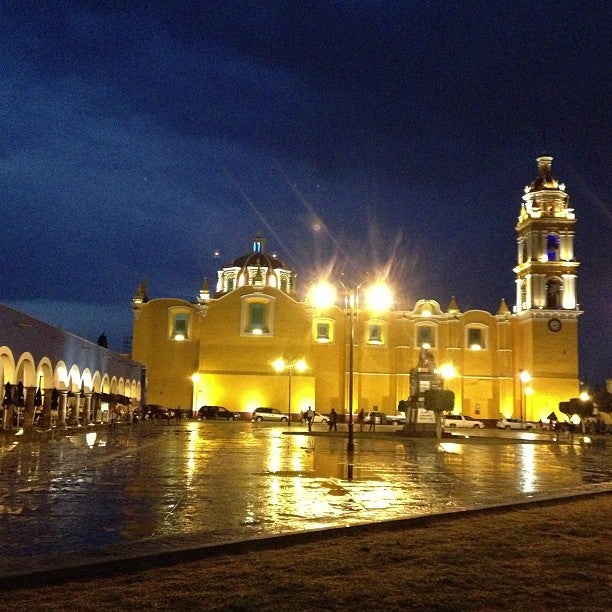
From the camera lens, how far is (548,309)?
54781 mm

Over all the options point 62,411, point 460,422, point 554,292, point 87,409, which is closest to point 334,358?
point 460,422

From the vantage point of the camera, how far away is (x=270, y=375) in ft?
180

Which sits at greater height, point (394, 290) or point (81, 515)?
point (394, 290)

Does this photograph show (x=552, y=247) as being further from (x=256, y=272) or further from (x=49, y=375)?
(x=49, y=375)

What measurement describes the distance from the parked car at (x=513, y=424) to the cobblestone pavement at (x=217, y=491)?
32208 mm

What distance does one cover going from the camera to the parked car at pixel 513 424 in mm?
51641

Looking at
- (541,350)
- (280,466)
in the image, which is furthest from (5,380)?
(541,350)

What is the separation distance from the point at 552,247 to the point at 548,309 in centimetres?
466

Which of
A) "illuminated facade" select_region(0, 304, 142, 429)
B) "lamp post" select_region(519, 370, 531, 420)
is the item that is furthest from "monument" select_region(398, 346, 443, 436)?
"lamp post" select_region(519, 370, 531, 420)

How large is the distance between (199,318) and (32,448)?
3645cm

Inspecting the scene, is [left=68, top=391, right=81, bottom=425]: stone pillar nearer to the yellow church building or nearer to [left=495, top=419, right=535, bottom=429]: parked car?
the yellow church building

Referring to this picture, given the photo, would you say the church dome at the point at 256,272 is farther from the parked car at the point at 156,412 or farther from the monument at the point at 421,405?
the monument at the point at 421,405

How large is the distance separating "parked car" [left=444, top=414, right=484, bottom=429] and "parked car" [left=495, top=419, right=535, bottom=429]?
139cm

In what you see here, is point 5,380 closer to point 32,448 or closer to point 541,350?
point 32,448
